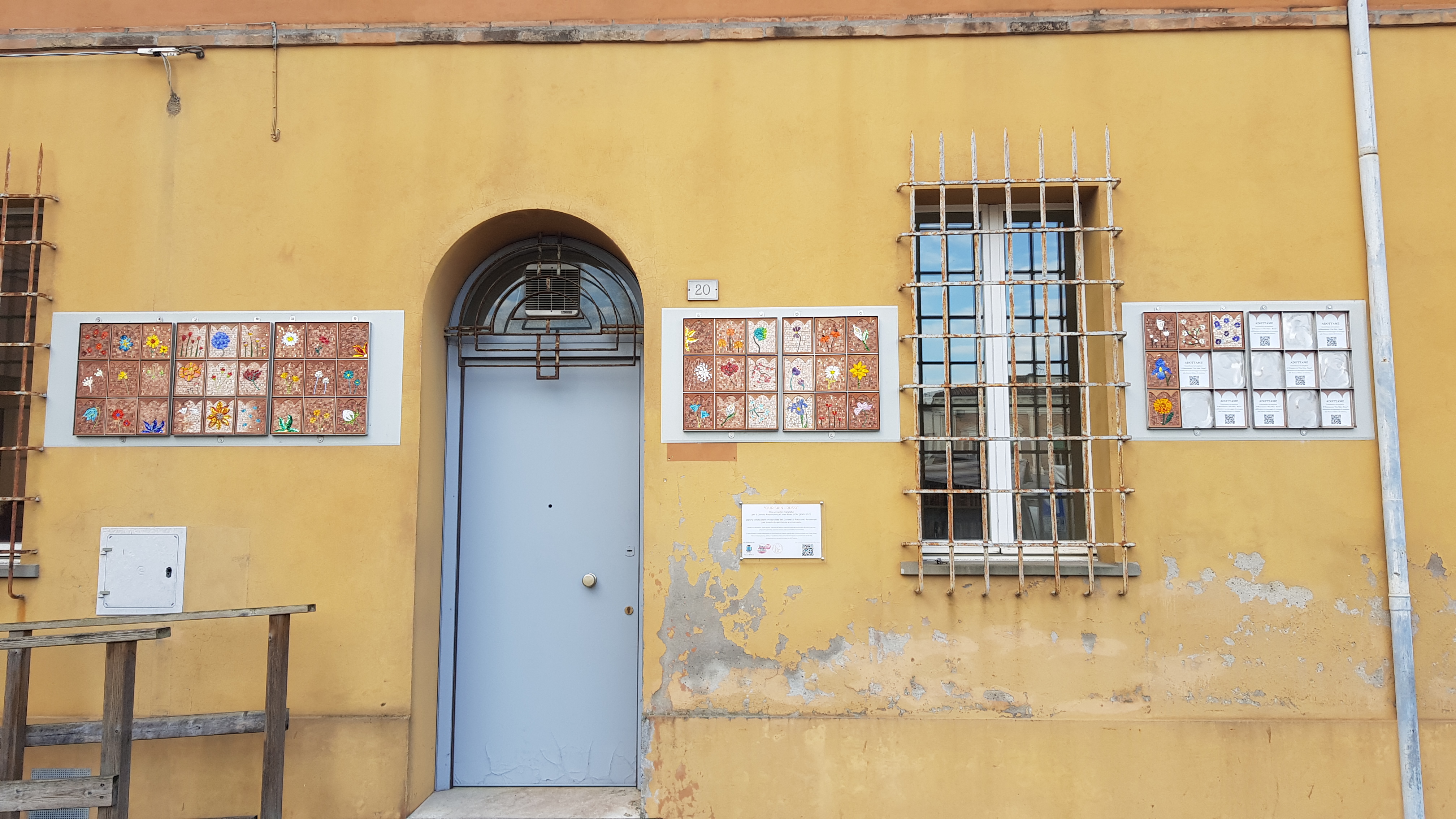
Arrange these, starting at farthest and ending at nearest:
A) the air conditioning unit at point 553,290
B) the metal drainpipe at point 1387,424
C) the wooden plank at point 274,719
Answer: the air conditioning unit at point 553,290
the metal drainpipe at point 1387,424
the wooden plank at point 274,719

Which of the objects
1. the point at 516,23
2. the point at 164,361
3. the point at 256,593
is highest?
the point at 516,23

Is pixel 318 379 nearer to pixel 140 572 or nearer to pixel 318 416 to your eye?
pixel 318 416

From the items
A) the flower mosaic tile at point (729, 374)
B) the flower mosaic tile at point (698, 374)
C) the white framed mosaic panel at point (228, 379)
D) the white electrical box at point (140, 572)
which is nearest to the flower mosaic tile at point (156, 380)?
the white framed mosaic panel at point (228, 379)

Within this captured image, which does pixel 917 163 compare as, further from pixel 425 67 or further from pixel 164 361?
pixel 164 361

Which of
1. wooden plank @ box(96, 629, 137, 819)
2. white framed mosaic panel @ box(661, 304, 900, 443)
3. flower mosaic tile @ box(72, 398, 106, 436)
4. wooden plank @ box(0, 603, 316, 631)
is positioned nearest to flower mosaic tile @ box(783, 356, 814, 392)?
white framed mosaic panel @ box(661, 304, 900, 443)

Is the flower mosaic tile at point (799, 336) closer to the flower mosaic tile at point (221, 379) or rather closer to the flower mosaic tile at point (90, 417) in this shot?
the flower mosaic tile at point (221, 379)

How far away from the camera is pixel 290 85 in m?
4.30

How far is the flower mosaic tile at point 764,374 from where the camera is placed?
4.12m

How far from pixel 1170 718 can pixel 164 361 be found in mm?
5059

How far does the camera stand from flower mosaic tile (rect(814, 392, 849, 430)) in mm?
4098

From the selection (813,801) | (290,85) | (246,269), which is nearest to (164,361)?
(246,269)

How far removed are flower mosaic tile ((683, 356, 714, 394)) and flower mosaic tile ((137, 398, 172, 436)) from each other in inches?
98.9

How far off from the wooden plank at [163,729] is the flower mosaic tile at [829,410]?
287 centimetres

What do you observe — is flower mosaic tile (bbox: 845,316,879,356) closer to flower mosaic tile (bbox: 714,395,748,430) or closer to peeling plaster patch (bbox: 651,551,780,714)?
flower mosaic tile (bbox: 714,395,748,430)
